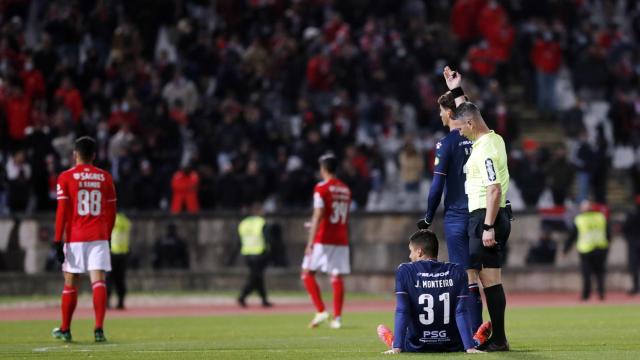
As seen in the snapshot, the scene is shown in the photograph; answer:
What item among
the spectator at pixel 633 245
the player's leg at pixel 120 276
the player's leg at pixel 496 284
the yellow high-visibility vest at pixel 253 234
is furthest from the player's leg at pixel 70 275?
the spectator at pixel 633 245

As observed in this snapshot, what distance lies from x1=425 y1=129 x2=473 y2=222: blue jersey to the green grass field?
5.14 feet

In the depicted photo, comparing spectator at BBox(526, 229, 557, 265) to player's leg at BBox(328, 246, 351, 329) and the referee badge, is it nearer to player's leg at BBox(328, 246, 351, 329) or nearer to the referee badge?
player's leg at BBox(328, 246, 351, 329)

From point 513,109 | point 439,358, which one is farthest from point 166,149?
point 439,358

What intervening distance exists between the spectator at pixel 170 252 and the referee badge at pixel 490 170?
1874cm

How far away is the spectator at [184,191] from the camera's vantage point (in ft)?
101

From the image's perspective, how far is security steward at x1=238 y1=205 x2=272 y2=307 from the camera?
27594mm

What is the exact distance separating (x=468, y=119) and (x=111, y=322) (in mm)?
10443

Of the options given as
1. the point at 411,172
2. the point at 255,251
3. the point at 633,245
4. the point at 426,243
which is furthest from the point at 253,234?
the point at 426,243

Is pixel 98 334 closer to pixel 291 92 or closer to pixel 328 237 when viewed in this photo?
pixel 328 237

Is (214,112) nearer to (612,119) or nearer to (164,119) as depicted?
(164,119)

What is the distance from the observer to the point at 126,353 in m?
14.0

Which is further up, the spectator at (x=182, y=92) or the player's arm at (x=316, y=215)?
the spectator at (x=182, y=92)

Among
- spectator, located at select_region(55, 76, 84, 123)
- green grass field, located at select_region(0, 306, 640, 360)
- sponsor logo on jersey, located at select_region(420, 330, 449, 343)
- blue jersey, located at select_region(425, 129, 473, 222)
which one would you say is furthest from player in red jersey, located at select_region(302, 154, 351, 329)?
spectator, located at select_region(55, 76, 84, 123)

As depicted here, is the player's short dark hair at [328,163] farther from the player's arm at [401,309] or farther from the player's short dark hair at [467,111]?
the player's arm at [401,309]
